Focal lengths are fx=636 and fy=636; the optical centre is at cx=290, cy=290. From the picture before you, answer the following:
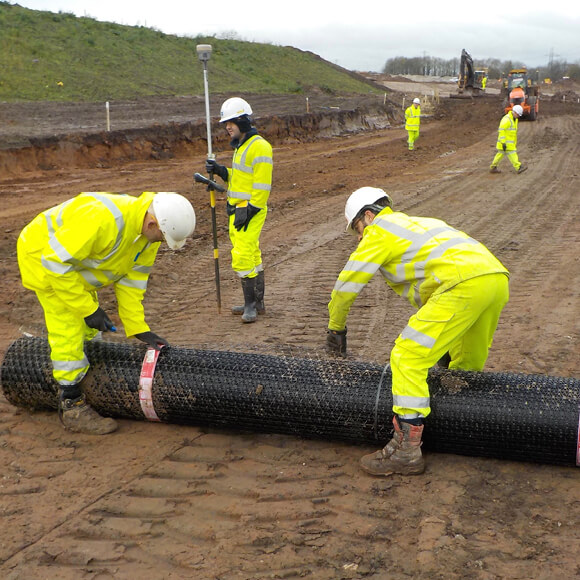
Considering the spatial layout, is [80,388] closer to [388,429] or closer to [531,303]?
[388,429]

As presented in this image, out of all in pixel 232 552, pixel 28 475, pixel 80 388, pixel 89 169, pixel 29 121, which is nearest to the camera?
pixel 232 552

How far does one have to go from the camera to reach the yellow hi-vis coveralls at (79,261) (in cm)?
401

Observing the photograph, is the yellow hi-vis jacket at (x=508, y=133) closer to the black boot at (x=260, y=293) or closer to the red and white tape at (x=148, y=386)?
the black boot at (x=260, y=293)

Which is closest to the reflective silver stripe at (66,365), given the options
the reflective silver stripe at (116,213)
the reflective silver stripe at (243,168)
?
the reflective silver stripe at (116,213)

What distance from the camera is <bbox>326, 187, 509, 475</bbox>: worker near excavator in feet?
12.5

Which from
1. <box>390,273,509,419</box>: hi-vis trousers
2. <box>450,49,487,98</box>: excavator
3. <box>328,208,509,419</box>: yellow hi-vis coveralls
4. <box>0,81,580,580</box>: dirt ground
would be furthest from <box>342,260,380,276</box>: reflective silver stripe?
<box>450,49,487,98</box>: excavator

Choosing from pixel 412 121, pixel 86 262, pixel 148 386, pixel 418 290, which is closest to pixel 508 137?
pixel 412 121

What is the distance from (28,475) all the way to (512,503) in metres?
3.01

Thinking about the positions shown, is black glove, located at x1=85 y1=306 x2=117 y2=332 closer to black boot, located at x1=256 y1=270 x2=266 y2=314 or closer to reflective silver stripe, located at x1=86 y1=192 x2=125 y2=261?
reflective silver stripe, located at x1=86 y1=192 x2=125 y2=261

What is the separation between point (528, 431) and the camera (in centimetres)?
398

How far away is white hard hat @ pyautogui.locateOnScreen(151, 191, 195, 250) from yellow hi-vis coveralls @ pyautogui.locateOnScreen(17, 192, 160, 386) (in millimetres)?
114

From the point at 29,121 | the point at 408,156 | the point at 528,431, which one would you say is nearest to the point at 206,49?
the point at 528,431

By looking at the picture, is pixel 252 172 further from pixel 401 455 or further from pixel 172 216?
pixel 401 455

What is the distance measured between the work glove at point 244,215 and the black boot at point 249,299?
60 centimetres
